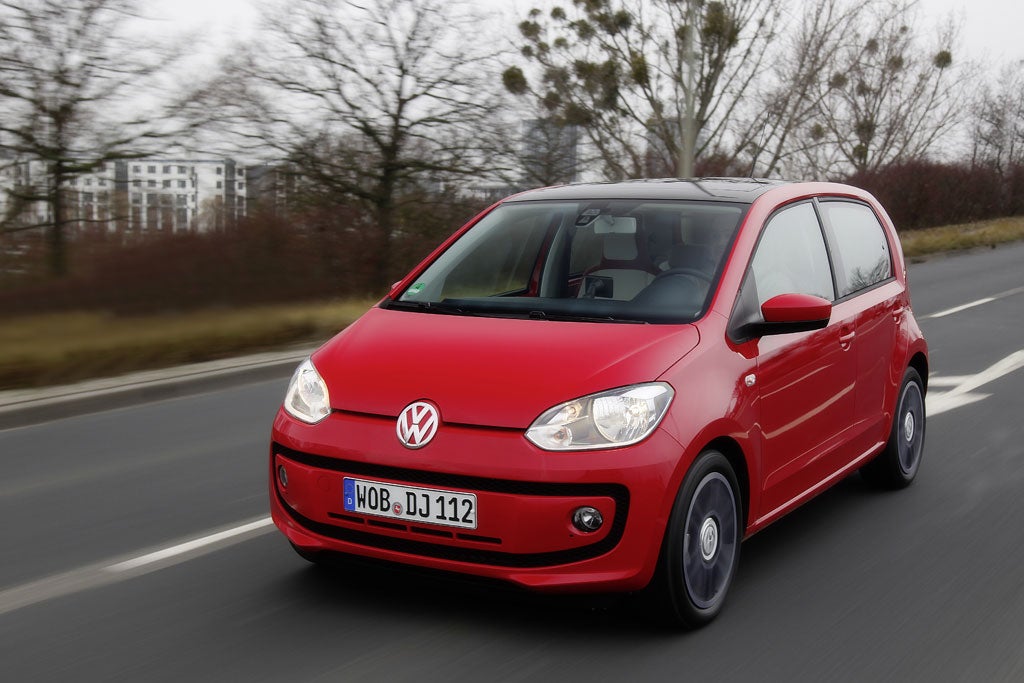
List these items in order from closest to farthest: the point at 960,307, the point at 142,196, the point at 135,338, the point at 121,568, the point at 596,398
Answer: the point at 596,398
the point at 121,568
the point at 135,338
the point at 142,196
the point at 960,307

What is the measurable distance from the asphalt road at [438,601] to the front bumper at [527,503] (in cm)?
13

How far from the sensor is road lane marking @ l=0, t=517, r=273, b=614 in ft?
15.0

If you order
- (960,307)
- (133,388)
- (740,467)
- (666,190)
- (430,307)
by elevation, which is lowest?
(133,388)

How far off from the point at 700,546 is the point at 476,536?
2.61 ft

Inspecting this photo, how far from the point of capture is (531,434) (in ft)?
12.8

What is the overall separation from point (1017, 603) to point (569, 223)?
237 cm

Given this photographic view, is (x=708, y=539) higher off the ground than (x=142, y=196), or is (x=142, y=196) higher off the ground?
(x=142, y=196)

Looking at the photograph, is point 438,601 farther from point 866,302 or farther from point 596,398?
point 866,302

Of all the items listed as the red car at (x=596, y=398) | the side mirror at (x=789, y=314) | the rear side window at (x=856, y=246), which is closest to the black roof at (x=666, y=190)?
the red car at (x=596, y=398)

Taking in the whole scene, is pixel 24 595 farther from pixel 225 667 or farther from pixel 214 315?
pixel 214 315

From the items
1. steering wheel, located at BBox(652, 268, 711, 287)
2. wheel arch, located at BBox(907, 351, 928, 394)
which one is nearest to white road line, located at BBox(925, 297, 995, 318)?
wheel arch, located at BBox(907, 351, 928, 394)

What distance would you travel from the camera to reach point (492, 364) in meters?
4.20

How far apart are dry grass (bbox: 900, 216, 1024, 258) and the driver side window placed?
20.3 m

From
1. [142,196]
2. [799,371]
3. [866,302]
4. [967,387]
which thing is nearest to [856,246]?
[866,302]
